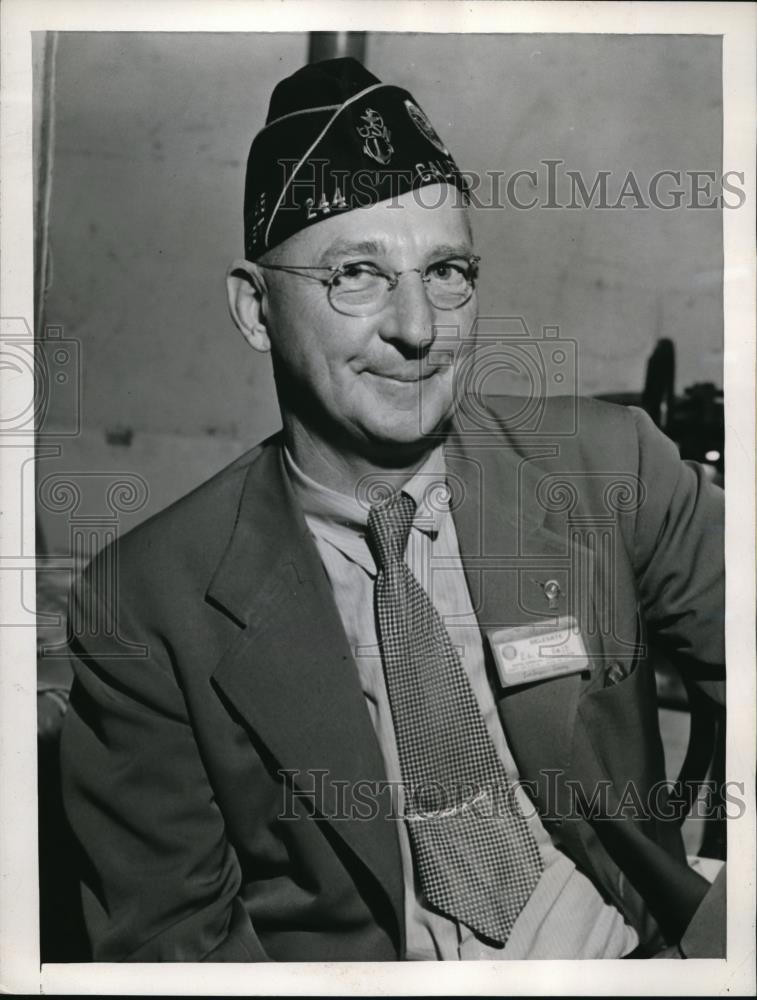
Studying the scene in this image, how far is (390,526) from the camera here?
159cm

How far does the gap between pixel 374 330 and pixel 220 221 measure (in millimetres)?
308

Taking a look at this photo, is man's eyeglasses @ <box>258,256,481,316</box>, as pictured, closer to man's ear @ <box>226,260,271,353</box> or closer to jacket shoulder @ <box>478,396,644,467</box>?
man's ear @ <box>226,260,271,353</box>

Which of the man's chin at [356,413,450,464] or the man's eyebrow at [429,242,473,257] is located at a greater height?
the man's eyebrow at [429,242,473,257]

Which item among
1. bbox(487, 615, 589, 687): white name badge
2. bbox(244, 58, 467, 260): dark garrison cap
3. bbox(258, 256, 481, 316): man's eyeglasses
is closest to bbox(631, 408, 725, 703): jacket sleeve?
bbox(487, 615, 589, 687): white name badge

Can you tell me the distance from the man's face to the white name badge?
348 millimetres

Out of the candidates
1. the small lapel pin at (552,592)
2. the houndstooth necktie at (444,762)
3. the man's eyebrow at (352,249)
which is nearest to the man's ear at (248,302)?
the man's eyebrow at (352,249)

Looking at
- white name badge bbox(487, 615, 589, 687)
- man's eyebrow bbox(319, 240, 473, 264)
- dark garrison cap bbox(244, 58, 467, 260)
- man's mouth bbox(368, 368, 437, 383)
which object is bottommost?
white name badge bbox(487, 615, 589, 687)

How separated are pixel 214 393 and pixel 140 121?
0.45m

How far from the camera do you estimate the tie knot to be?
1.59 meters

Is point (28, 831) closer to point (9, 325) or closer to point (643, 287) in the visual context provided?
point (9, 325)

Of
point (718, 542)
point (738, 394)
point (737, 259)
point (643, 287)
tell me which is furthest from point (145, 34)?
point (718, 542)

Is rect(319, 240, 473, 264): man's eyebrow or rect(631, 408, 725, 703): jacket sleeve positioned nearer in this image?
rect(319, 240, 473, 264): man's eyebrow

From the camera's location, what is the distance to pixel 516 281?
1.62m

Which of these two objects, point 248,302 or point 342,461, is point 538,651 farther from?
point 248,302
